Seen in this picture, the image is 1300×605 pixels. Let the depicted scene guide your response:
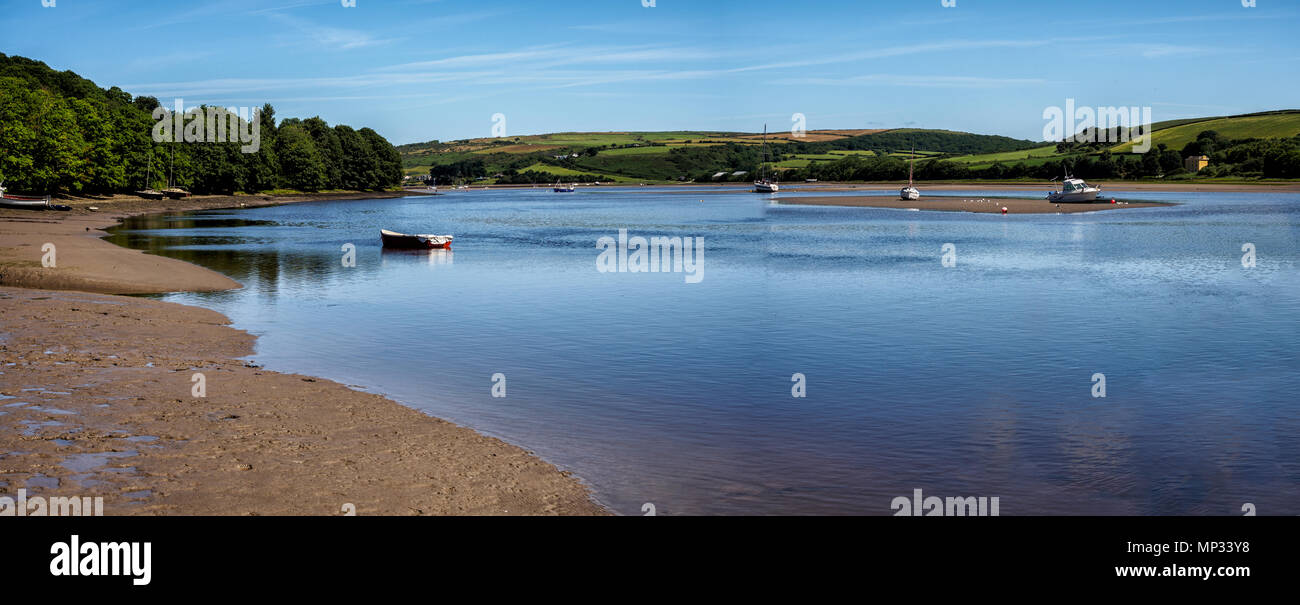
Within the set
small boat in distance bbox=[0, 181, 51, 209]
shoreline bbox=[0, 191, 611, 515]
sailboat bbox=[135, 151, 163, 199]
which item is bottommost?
shoreline bbox=[0, 191, 611, 515]

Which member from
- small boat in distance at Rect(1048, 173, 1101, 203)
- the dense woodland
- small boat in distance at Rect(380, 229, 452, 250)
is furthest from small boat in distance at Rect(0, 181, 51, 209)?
small boat in distance at Rect(1048, 173, 1101, 203)

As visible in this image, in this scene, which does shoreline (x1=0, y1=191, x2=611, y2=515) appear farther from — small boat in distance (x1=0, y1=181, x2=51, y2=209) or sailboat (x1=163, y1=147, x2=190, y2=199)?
sailboat (x1=163, y1=147, x2=190, y2=199)

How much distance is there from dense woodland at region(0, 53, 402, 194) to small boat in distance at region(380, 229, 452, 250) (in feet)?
157

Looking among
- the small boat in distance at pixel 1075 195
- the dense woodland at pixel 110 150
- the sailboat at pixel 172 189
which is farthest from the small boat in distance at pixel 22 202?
the small boat in distance at pixel 1075 195

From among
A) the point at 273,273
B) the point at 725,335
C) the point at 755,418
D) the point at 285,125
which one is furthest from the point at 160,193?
the point at 755,418

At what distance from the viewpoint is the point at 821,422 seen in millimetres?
16453

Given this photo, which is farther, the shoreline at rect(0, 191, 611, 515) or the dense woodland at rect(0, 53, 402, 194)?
the dense woodland at rect(0, 53, 402, 194)

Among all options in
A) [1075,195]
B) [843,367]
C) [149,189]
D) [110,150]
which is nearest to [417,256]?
[843,367]

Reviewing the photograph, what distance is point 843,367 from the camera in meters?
21.5

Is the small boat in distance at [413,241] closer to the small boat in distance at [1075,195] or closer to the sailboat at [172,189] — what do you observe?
the sailboat at [172,189]

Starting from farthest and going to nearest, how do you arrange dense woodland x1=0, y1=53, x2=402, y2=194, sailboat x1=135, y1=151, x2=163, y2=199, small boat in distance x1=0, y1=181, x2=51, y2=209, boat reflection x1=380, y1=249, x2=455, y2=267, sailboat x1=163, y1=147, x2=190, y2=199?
sailboat x1=163, y1=147, x2=190, y2=199 → sailboat x1=135, y1=151, x2=163, y2=199 → dense woodland x1=0, y1=53, x2=402, y2=194 → small boat in distance x1=0, y1=181, x2=51, y2=209 → boat reflection x1=380, y1=249, x2=455, y2=267

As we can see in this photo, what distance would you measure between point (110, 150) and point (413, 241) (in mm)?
64786

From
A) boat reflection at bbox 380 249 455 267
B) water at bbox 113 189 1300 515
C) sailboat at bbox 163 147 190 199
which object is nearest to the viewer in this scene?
water at bbox 113 189 1300 515

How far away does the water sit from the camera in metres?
13.2
